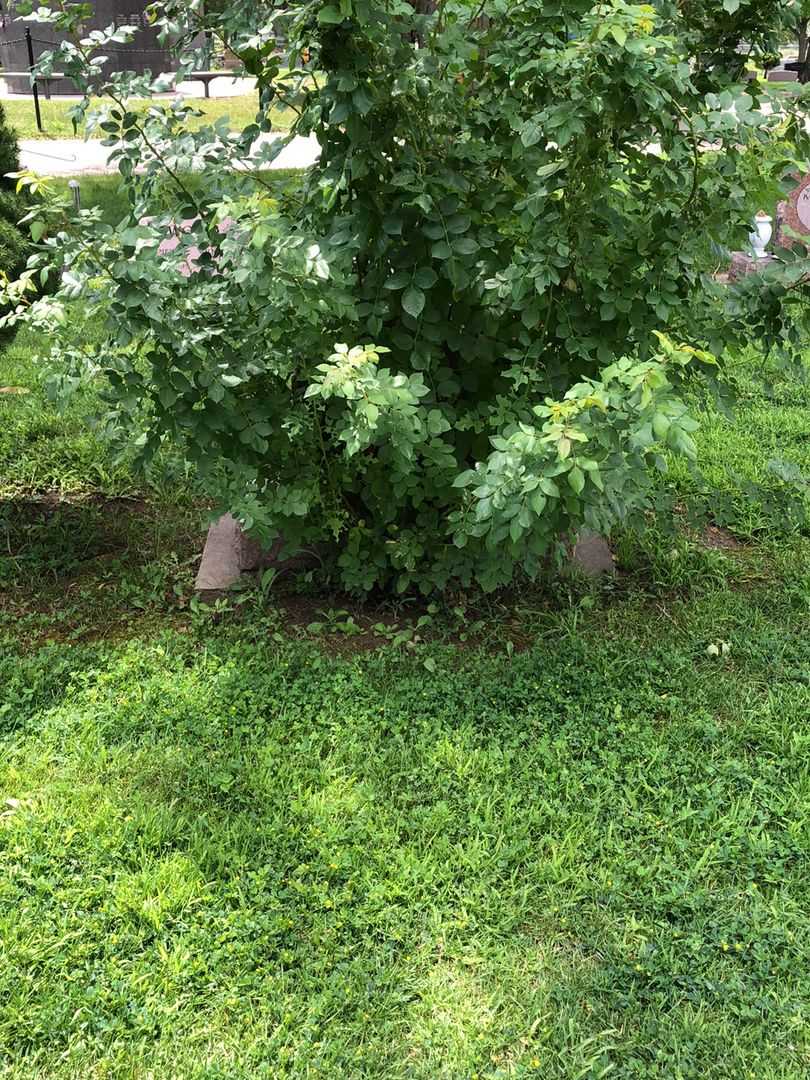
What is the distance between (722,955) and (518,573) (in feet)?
5.13

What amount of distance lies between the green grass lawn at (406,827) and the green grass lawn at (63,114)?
9.00 m

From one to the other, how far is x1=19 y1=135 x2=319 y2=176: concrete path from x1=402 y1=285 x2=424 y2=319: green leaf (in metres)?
7.40

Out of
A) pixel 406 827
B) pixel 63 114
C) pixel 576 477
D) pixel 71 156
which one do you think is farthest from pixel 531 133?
pixel 63 114

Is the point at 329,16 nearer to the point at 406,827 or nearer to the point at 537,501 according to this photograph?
the point at 537,501

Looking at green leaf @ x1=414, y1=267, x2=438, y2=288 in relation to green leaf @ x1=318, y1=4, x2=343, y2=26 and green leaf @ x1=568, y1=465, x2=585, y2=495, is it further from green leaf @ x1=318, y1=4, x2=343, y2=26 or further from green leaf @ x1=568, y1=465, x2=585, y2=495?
green leaf @ x1=568, y1=465, x2=585, y2=495

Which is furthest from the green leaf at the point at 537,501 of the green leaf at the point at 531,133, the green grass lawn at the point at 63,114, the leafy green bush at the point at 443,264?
the green grass lawn at the point at 63,114

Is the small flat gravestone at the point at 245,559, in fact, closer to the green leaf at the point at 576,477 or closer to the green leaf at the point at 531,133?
the green leaf at the point at 576,477

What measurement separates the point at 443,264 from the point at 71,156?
25.3 ft

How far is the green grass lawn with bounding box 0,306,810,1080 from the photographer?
208 centimetres

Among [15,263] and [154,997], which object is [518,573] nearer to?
[154,997]

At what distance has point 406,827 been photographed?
255 cm

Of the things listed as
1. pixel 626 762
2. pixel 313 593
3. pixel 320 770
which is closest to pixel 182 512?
pixel 313 593

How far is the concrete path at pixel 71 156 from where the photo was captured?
10117 mm

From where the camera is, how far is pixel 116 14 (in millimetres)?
15422
